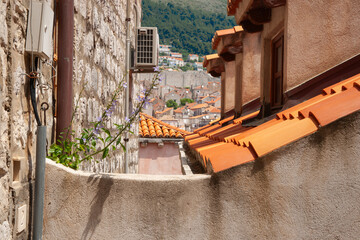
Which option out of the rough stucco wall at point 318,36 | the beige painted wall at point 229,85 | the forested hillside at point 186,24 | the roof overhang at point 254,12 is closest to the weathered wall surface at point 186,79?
the forested hillside at point 186,24

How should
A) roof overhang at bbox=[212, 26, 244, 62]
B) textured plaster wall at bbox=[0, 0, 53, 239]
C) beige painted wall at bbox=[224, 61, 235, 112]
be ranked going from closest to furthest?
textured plaster wall at bbox=[0, 0, 53, 239]
roof overhang at bbox=[212, 26, 244, 62]
beige painted wall at bbox=[224, 61, 235, 112]

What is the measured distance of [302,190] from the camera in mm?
2455

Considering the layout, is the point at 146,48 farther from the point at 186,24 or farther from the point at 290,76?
the point at 186,24

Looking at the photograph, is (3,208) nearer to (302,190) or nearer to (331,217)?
(302,190)

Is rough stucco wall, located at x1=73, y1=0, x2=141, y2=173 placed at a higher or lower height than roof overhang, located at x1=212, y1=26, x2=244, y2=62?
lower

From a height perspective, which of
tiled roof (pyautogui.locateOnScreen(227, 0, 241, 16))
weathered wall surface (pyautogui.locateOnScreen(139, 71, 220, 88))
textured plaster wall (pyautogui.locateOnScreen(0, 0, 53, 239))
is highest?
weathered wall surface (pyautogui.locateOnScreen(139, 71, 220, 88))

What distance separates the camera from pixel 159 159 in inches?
478

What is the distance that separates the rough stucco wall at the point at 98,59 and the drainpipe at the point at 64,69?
1.31 ft

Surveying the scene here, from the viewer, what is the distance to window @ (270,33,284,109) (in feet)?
15.2

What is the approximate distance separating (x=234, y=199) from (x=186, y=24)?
487 ft

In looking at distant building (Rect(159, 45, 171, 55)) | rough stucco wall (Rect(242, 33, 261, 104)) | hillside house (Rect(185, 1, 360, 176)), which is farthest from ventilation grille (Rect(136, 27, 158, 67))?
distant building (Rect(159, 45, 171, 55))

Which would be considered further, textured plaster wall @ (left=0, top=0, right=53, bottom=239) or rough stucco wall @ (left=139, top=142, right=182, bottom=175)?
rough stucco wall @ (left=139, top=142, right=182, bottom=175)

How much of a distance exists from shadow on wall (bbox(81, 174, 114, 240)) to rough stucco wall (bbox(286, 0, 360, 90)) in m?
2.10

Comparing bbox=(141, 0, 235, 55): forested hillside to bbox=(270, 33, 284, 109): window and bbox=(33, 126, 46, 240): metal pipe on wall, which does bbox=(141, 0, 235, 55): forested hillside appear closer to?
bbox=(270, 33, 284, 109): window
